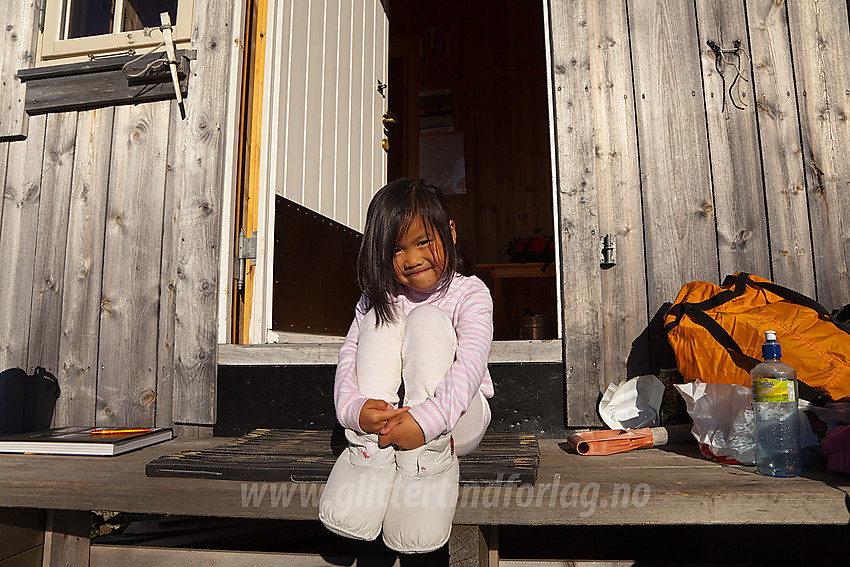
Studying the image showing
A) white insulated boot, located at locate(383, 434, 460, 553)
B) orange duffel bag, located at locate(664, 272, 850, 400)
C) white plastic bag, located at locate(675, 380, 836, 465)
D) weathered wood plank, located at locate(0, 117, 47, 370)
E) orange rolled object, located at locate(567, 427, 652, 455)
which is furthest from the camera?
weathered wood plank, located at locate(0, 117, 47, 370)

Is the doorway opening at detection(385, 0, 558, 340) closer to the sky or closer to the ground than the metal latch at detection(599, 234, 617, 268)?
closer to the sky

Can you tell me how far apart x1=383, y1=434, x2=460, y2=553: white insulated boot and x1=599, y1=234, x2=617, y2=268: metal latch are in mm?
1171

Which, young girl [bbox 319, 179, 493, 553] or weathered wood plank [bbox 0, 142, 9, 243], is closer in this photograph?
young girl [bbox 319, 179, 493, 553]

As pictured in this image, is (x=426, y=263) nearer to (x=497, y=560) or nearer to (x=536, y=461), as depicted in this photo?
(x=536, y=461)

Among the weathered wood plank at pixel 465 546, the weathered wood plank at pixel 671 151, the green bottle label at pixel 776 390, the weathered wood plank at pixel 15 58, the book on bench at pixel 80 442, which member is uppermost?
the weathered wood plank at pixel 15 58

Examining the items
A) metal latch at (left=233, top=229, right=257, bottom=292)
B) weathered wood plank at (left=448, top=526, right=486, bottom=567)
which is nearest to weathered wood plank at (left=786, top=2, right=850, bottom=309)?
weathered wood plank at (left=448, top=526, right=486, bottom=567)

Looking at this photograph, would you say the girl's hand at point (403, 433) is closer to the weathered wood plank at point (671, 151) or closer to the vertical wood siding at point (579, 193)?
the vertical wood siding at point (579, 193)

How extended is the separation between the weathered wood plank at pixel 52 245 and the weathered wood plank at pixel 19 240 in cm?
3

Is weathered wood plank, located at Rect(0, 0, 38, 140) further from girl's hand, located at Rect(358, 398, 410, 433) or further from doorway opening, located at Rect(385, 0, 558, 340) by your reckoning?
doorway opening, located at Rect(385, 0, 558, 340)

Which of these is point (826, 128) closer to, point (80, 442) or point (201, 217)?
point (201, 217)

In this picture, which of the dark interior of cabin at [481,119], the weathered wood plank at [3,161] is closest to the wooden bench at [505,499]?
the weathered wood plank at [3,161]

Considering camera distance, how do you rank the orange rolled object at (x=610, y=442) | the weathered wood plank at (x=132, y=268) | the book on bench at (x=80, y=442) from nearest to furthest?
the orange rolled object at (x=610, y=442) < the book on bench at (x=80, y=442) < the weathered wood plank at (x=132, y=268)

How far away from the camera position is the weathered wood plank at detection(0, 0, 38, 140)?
271 cm

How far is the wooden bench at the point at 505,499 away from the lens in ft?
4.26
